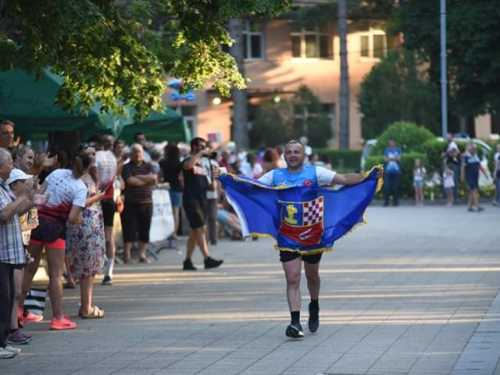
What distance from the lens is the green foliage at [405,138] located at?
3628 centimetres

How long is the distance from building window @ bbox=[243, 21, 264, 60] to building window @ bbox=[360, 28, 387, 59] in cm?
480

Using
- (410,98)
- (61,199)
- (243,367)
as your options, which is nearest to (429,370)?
(243,367)

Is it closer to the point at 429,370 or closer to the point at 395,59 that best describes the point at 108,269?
the point at 429,370

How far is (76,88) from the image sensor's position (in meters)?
14.0

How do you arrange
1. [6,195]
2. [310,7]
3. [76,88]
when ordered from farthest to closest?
[310,7] < [76,88] < [6,195]

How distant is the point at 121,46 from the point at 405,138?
23.2 m

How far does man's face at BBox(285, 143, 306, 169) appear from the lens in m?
11.1

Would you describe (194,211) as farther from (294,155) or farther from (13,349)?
(13,349)

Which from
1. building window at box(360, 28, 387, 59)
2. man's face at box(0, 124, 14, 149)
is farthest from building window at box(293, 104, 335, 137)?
man's face at box(0, 124, 14, 149)

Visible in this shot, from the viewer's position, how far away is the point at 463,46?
37.0m

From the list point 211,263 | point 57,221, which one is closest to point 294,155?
point 57,221

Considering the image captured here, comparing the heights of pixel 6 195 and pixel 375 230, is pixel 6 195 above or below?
above

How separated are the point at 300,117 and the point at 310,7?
517cm

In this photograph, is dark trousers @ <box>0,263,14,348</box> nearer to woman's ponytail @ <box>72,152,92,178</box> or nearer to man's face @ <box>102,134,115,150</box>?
woman's ponytail @ <box>72,152,92,178</box>
